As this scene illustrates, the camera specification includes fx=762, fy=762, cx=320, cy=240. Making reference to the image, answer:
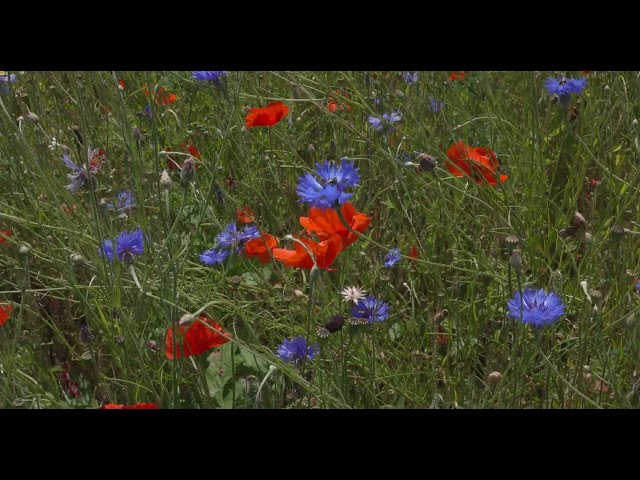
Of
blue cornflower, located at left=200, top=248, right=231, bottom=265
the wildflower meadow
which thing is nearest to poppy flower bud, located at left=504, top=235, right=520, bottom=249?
the wildflower meadow

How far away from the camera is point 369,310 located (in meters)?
1.09

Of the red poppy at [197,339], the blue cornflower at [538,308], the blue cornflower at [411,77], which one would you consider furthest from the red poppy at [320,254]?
the blue cornflower at [411,77]

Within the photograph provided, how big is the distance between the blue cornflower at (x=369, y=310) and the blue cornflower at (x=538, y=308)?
0.72 ft

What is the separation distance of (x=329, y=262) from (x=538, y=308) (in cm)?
27

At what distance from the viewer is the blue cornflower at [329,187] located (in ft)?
3.17

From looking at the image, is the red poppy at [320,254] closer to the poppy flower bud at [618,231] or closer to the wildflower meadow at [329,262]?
the wildflower meadow at [329,262]

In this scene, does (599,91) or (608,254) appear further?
(599,91)

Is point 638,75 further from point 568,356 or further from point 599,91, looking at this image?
point 568,356

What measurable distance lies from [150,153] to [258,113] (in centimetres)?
42

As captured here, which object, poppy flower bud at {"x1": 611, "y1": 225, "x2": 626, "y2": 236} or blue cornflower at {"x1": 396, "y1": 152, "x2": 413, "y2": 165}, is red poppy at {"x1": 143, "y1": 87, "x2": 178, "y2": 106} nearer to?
blue cornflower at {"x1": 396, "y1": 152, "x2": 413, "y2": 165}

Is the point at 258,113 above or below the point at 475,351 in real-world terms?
above

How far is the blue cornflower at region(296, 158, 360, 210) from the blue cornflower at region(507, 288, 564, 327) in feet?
0.81

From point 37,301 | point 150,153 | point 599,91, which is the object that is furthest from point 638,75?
point 37,301

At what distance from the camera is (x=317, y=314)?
1.21 meters
